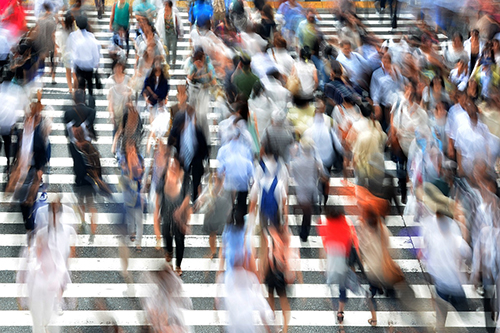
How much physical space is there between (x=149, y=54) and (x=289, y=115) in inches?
119

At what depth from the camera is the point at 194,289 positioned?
8773 millimetres

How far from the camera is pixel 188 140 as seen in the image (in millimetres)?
9422

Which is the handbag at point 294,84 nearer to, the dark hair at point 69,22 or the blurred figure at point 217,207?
the blurred figure at point 217,207

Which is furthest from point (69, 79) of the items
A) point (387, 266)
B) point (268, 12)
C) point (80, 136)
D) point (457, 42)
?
point (387, 266)

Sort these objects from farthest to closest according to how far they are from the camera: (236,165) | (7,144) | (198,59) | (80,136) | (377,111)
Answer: (377,111)
(7,144)
(198,59)
(80,136)
(236,165)

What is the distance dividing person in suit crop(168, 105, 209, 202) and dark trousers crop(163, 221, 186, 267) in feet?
3.14

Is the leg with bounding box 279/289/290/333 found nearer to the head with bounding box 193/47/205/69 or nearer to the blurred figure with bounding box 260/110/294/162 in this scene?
the blurred figure with bounding box 260/110/294/162

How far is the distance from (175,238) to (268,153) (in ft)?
5.42

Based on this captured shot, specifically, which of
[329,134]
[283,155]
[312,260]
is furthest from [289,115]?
[312,260]

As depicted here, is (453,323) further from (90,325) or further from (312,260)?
(90,325)

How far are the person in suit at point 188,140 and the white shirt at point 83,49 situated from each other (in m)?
3.74

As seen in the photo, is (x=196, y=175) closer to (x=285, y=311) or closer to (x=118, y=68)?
(x=118, y=68)

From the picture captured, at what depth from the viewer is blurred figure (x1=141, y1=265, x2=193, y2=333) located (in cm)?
636

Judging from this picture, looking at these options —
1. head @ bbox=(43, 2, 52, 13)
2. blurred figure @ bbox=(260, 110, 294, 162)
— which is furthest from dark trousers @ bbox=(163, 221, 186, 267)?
head @ bbox=(43, 2, 52, 13)
